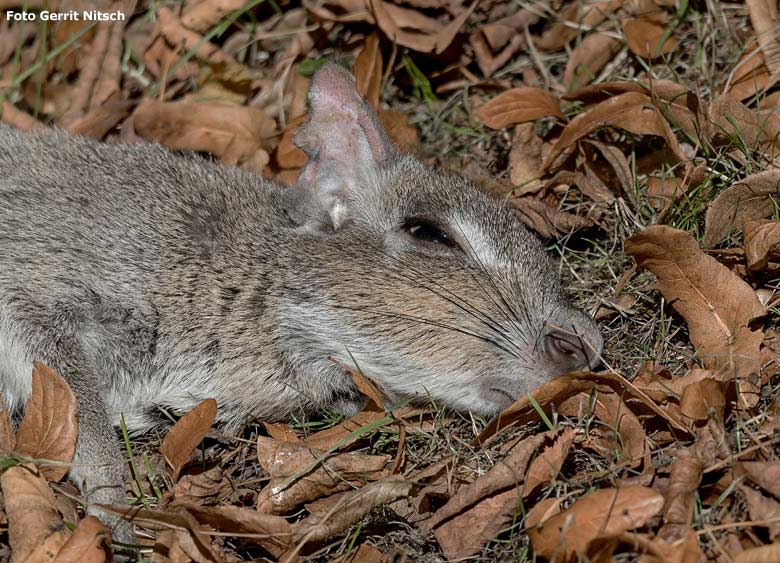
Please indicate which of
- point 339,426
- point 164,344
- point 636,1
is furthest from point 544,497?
point 636,1

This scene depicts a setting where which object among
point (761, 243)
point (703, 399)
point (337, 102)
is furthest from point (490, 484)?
point (337, 102)

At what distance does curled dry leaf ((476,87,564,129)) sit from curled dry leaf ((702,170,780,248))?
3.86ft

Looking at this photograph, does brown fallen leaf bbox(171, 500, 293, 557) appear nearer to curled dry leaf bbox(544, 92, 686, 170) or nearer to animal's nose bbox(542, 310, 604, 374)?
animal's nose bbox(542, 310, 604, 374)

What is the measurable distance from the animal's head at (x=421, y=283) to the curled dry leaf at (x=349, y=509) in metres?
0.57

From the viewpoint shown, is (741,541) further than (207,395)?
No

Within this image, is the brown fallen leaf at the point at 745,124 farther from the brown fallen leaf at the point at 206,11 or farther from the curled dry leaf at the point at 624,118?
the brown fallen leaf at the point at 206,11

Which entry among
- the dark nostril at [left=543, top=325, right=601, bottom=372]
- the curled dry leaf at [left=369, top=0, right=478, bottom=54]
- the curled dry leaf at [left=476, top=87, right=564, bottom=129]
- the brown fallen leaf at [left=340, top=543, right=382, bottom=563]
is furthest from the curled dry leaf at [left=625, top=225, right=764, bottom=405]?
the curled dry leaf at [left=369, top=0, right=478, bottom=54]

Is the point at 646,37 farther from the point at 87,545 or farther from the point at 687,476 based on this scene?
the point at 87,545

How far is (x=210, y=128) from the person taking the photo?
595 centimetres

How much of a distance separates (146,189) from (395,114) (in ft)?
6.12

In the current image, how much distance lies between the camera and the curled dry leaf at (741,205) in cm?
446

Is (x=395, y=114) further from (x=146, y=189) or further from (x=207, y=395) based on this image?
(x=207, y=395)

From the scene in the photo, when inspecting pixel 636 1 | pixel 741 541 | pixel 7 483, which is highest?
pixel 636 1

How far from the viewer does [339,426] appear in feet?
14.4
